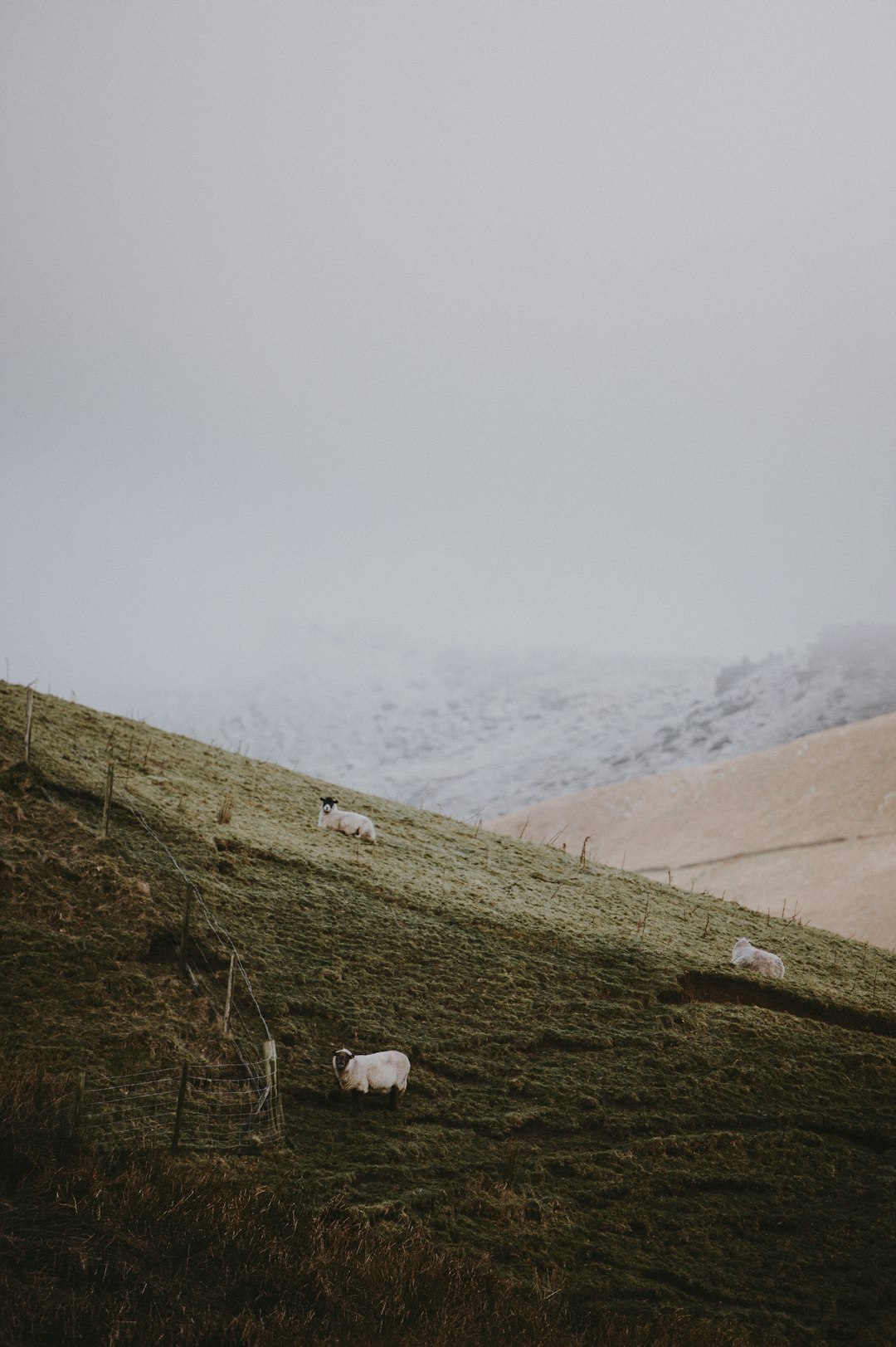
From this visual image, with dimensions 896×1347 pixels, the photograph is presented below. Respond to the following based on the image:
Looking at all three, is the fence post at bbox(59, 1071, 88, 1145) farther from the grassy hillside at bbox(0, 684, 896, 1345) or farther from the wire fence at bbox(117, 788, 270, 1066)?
the wire fence at bbox(117, 788, 270, 1066)

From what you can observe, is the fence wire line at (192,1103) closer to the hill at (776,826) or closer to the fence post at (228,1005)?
the fence post at (228,1005)

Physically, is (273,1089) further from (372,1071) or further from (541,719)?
(541,719)

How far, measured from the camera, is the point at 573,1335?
464 centimetres

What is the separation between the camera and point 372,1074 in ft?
21.0

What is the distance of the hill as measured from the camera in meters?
20.2

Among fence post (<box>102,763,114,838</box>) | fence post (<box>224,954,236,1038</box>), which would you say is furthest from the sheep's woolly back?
fence post (<box>102,763,114,838</box>)

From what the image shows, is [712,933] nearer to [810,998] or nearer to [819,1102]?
[810,998]

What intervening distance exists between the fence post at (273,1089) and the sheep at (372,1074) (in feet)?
1.44

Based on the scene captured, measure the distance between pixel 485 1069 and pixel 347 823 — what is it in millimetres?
5349

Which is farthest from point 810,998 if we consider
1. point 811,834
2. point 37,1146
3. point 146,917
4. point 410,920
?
point 811,834

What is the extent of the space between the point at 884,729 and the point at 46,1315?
25.7 meters

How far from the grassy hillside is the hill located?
9.74 m

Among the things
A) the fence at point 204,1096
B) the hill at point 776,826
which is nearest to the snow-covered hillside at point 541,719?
the hill at point 776,826

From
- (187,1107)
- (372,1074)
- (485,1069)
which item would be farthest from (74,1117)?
(485,1069)
